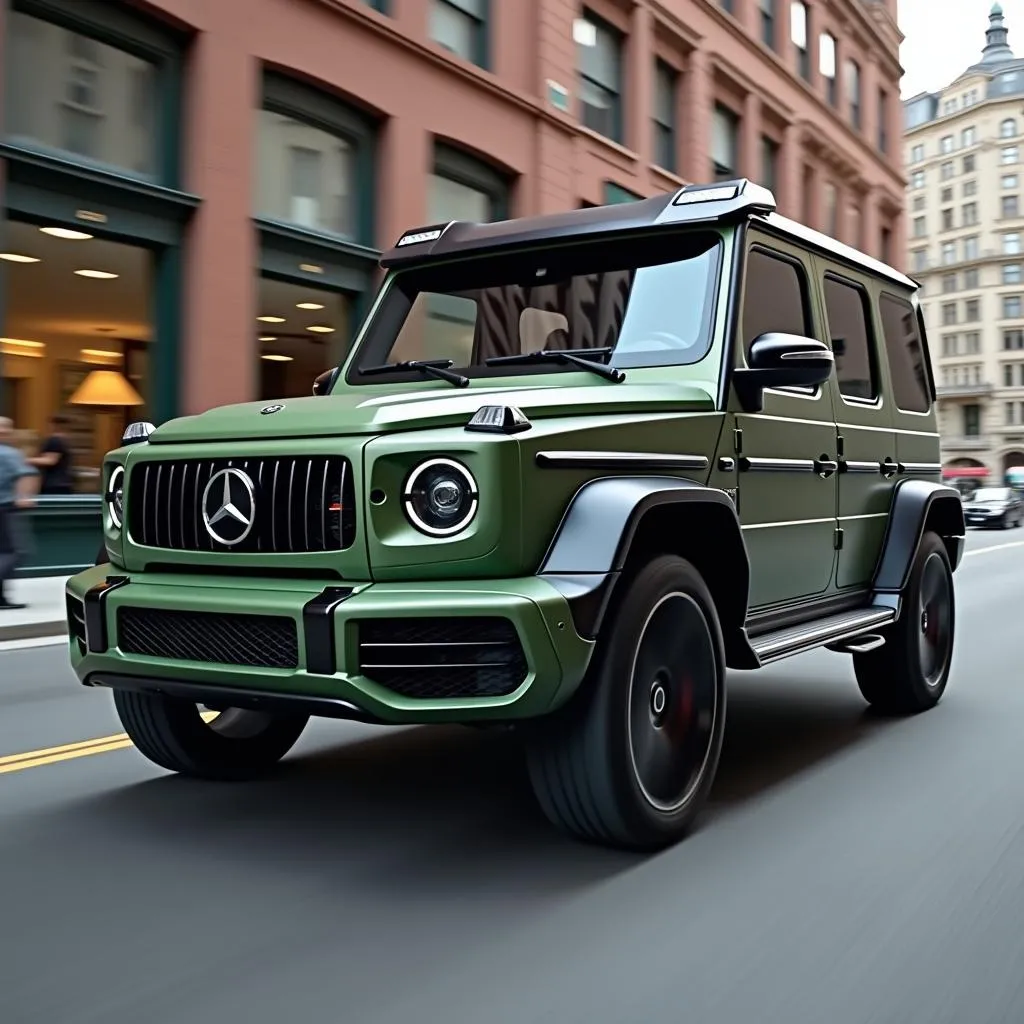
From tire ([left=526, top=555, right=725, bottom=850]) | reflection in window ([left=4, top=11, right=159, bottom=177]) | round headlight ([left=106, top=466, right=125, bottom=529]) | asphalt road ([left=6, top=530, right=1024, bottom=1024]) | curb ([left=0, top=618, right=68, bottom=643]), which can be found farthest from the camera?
reflection in window ([left=4, top=11, right=159, bottom=177])

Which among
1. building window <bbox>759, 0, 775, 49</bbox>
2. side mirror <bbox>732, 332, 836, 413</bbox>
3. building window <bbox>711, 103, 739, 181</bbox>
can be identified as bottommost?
side mirror <bbox>732, 332, 836, 413</bbox>

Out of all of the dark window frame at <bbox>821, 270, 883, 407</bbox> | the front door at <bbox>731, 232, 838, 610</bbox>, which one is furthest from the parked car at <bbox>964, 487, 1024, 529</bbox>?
the front door at <bbox>731, 232, 838, 610</bbox>

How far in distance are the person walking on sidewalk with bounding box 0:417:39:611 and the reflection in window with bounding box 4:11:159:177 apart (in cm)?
328

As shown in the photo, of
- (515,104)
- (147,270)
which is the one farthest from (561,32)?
(147,270)

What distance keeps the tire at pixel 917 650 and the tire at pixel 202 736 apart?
2788 millimetres

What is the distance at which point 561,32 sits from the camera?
1953 centimetres

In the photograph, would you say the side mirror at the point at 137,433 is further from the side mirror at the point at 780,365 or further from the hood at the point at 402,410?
the side mirror at the point at 780,365

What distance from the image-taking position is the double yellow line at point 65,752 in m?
4.86

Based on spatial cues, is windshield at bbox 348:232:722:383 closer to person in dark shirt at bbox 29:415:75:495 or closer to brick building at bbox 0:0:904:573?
brick building at bbox 0:0:904:573

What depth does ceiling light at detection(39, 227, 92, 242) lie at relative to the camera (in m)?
12.4

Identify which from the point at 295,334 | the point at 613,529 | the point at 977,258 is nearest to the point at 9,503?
the point at 295,334

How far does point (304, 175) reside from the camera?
1542 cm

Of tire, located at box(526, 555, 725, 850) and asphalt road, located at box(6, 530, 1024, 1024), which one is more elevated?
tire, located at box(526, 555, 725, 850)

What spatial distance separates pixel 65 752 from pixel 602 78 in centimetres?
1850
